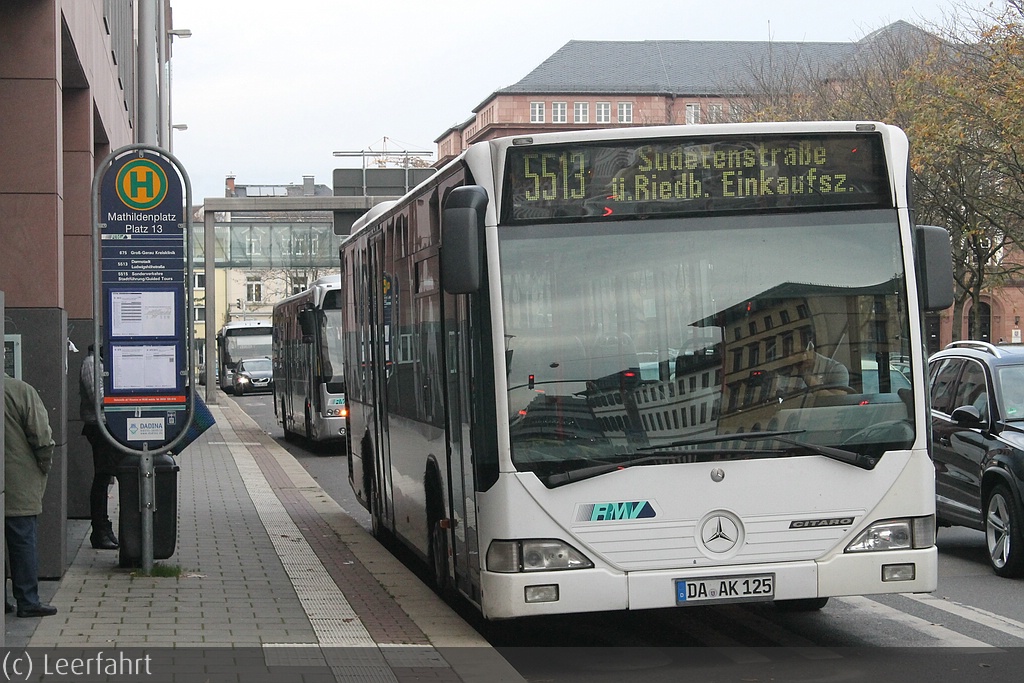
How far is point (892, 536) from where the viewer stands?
25.0ft

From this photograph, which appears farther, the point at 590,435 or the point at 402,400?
the point at 402,400

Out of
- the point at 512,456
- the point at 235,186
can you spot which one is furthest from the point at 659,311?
the point at 235,186

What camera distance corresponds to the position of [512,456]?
24.4 feet

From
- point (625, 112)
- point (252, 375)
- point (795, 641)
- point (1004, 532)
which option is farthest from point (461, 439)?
point (625, 112)

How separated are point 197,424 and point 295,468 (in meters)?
11.9

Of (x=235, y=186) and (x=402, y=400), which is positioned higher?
(x=235, y=186)

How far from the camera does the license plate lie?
7.42 meters

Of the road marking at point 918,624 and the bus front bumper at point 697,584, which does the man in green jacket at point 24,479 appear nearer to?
the bus front bumper at point 697,584

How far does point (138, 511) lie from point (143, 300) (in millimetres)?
1557

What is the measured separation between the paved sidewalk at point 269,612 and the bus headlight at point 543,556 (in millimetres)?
548

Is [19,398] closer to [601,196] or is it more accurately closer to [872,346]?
[601,196]

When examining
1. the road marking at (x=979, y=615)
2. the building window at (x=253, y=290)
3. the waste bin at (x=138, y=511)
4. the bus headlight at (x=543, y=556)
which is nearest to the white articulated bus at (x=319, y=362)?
the waste bin at (x=138, y=511)

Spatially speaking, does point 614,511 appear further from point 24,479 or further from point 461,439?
point 24,479

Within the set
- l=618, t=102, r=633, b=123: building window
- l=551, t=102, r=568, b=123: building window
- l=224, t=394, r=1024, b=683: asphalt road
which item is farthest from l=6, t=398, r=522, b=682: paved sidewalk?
l=551, t=102, r=568, b=123: building window
